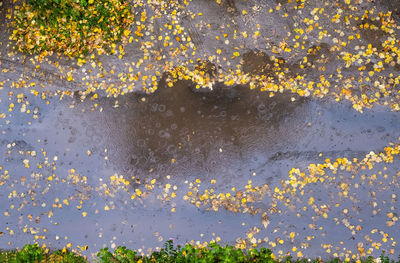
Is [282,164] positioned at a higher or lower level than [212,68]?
lower

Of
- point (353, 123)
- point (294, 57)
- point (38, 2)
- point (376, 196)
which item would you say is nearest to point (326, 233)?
point (376, 196)

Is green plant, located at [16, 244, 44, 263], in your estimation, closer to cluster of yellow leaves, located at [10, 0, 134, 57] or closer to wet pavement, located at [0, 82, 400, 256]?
wet pavement, located at [0, 82, 400, 256]

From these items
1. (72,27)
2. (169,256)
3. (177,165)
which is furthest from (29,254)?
(72,27)

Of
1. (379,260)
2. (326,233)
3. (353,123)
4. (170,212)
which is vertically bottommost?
(379,260)

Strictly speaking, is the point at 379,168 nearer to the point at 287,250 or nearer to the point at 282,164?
the point at 282,164

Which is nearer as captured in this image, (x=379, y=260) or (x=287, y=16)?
(x=379, y=260)

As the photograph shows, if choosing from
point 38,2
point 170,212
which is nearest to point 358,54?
point 170,212

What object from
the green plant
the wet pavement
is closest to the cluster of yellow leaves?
the wet pavement

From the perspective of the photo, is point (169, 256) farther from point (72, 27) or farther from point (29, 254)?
point (72, 27)
